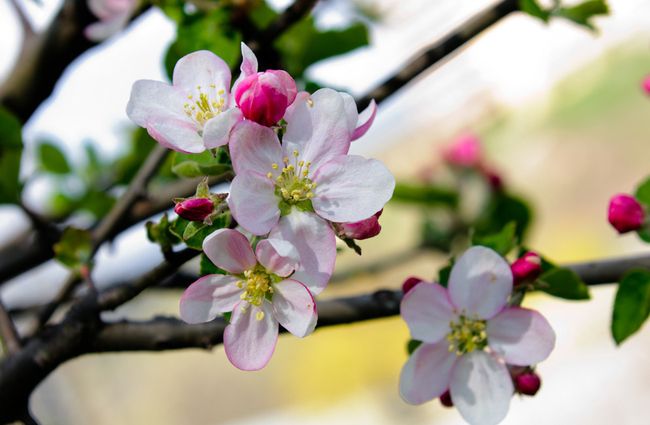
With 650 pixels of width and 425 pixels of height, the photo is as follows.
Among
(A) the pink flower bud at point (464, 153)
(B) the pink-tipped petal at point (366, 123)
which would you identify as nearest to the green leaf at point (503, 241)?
(B) the pink-tipped petal at point (366, 123)

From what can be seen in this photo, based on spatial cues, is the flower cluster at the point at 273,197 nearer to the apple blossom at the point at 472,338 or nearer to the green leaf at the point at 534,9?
the apple blossom at the point at 472,338

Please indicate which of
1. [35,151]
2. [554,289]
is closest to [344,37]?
[554,289]

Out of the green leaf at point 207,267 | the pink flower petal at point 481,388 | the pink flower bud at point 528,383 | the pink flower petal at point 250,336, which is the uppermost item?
the green leaf at point 207,267

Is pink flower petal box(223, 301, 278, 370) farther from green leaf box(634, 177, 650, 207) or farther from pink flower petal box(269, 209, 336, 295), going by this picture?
green leaf box(634, 177, 650, 207)

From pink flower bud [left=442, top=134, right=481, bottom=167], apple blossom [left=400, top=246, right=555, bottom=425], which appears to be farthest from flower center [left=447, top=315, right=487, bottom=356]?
pink flower bud [left=442, top=134, right=481, bottom=167]

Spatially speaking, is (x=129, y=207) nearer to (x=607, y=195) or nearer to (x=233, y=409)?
(x=233, y=409)

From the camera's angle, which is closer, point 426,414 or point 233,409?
point 426,414

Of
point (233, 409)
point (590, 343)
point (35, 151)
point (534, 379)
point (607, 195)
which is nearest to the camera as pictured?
point (534, 379)
